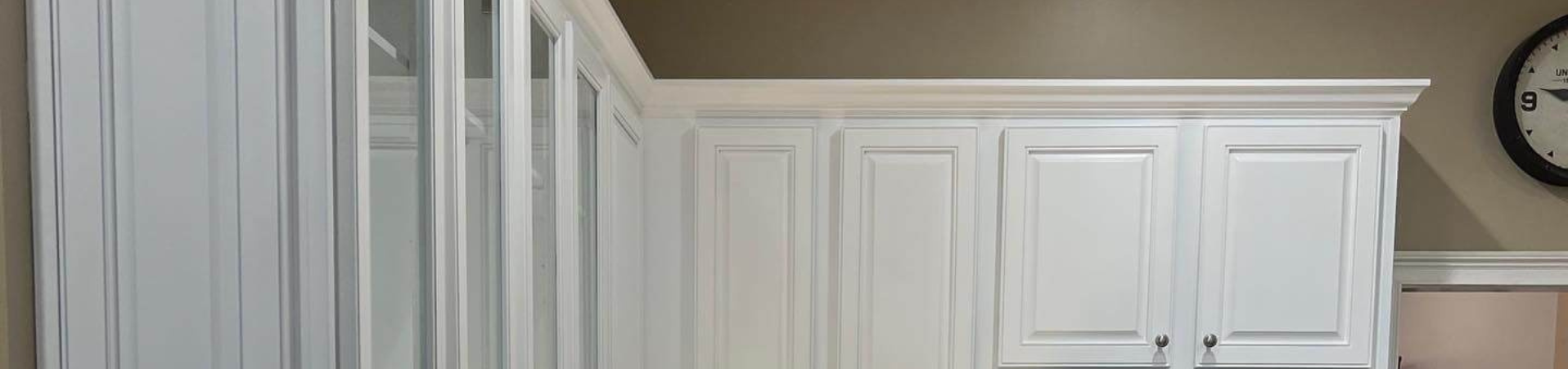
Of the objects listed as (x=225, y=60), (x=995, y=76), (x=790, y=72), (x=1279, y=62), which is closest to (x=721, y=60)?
(x=790, y=72)

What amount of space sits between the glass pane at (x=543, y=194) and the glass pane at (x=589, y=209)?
0.20 metres

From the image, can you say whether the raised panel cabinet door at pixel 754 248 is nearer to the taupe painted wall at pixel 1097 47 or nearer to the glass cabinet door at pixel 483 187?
the taupe painted wall at pixel 1097 47

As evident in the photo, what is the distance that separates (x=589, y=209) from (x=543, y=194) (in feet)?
1.14

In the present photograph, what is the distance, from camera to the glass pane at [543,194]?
1.12 metres

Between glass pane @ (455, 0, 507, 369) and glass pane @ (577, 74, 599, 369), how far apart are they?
43cm

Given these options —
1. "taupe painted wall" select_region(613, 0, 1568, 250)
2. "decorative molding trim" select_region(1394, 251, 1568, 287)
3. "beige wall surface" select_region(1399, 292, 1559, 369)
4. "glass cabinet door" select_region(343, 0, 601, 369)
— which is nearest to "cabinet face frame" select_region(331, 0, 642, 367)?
"glass cabinet door" select_region(343, 0, 601, 369)

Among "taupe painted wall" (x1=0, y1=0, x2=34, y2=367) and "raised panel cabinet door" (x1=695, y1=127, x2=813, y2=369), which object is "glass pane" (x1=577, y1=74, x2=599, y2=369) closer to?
"raised panel cabinet door" (x1=695, y1=127, x2=813, y2=369)

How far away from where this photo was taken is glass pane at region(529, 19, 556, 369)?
1118mm

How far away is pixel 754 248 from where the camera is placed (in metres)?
2.11

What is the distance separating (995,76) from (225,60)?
2.06 meters

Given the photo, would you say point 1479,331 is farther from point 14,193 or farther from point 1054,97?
point 14,193

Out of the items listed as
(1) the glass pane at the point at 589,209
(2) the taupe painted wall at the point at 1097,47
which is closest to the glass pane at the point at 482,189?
(1) the glass pane at the point at 589,209

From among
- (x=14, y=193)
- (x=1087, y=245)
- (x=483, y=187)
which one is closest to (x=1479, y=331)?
(x=1087, y=245)

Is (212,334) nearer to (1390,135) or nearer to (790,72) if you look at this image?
(790,72)
